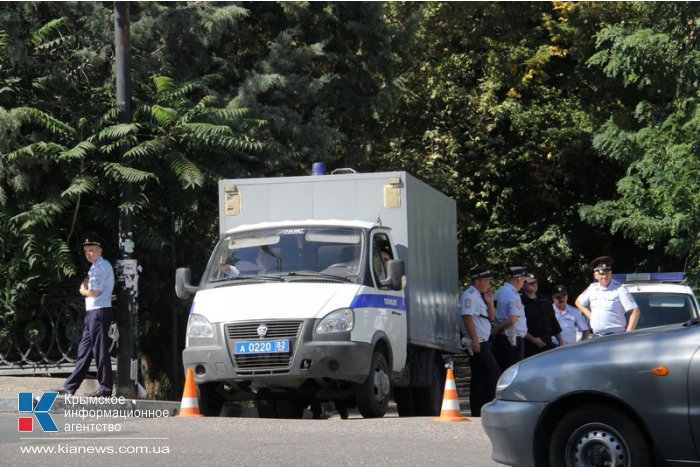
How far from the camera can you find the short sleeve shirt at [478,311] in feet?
48.6

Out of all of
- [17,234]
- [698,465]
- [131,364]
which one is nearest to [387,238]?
[131,364]

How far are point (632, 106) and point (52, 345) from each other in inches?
642

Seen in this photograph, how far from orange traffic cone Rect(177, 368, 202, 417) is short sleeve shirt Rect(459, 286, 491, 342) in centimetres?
→ 355

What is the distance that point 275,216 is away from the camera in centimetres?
1441

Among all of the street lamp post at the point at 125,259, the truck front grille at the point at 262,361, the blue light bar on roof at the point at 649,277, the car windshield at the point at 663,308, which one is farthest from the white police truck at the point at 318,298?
the blue light bar on roof at the point at 649,277

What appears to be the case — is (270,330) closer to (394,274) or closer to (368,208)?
(394,274)

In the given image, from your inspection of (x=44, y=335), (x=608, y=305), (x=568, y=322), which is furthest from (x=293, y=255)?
(x=568, y=322)

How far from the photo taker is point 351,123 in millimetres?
23562

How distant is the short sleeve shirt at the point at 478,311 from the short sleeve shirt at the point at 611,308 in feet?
4.36

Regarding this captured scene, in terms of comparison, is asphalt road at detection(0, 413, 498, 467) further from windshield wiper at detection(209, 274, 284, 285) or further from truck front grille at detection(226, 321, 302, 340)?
windshield wiper at detection(209, 274, 284, 285)

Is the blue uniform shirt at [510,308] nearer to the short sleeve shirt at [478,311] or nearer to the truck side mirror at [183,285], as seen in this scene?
the short sleeve shirt at [478,311]

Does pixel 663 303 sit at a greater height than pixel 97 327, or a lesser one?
greater

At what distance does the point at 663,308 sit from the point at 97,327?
27.9 ft

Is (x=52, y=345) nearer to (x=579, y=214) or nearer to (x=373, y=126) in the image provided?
(x=373, y=126)
